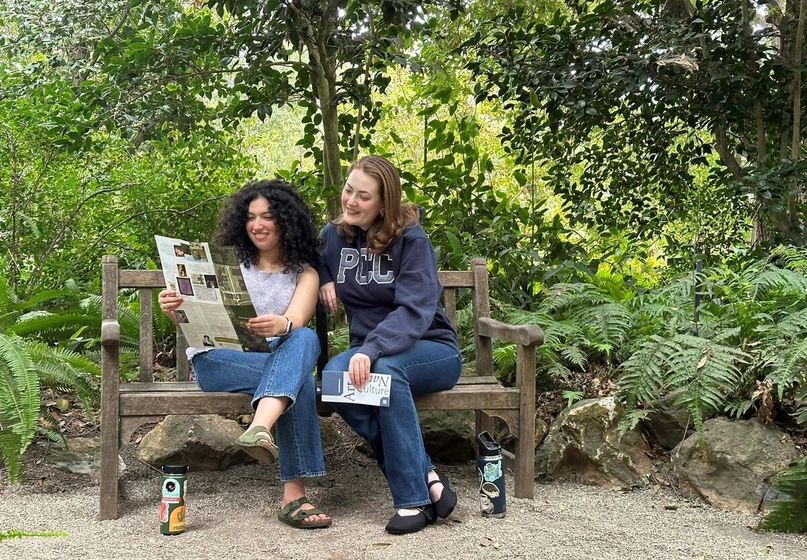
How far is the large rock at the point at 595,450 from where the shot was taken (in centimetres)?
376

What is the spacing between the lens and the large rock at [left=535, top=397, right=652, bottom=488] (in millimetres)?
3758

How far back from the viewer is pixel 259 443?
2812 millimetres

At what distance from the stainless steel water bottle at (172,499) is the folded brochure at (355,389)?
604 millimetres

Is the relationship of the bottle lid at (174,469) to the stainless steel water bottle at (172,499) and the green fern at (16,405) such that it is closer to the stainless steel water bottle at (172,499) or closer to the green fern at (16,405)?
the stainless steel water bottle at (172,499)

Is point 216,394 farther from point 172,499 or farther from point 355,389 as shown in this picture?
point 355,389

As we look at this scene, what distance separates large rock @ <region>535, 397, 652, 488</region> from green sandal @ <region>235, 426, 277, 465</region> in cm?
157

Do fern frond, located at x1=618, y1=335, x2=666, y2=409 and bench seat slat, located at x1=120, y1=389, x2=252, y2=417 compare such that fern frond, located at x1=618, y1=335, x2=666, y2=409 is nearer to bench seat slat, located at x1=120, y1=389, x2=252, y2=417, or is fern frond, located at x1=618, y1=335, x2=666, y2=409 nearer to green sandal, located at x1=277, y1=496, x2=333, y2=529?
green sandal, located at x1=277, y1=496, x2=333, y2=529

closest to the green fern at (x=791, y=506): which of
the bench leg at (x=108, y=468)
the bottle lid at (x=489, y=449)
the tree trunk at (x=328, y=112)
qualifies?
the bottle lid at (x=489, y=449)

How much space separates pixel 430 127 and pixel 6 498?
3.08 meters

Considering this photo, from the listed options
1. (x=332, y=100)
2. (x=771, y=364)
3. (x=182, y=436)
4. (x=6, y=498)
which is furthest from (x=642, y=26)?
(x=6, y=498)

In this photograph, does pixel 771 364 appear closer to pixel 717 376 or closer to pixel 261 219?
pixel 717 376

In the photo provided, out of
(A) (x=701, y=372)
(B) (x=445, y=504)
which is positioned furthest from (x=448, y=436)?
(A) (x=701, y=372)

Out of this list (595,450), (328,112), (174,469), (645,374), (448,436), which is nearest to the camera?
(174,469)

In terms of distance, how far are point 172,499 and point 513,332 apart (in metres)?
1.54
